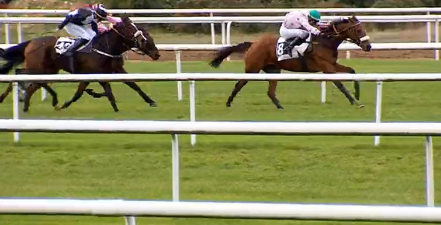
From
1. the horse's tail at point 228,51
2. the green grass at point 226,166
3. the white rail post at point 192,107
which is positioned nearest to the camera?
the green grass at point 226,166

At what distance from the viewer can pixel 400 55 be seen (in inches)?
622

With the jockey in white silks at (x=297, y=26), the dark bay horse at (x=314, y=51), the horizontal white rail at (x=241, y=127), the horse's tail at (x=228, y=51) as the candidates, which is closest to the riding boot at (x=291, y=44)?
the jockey in white silks at (x=297, y=26)

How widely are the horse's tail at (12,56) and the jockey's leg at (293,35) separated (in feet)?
9.99

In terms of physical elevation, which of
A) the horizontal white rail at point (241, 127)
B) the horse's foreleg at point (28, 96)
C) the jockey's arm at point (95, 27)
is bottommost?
the horse's foreleg at point (28, 96)

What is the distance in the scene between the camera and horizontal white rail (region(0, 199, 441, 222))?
3123 mm

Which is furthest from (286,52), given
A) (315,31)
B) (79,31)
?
(79,31)

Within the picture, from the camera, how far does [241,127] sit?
3.28 metres

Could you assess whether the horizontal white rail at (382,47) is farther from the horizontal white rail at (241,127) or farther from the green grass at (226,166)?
the horizontal white rail at (241,127)

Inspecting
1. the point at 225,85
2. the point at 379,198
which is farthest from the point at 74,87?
the point at 379,198

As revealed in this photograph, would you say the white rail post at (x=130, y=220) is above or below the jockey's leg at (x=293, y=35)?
above

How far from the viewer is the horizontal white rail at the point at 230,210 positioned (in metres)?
3.12

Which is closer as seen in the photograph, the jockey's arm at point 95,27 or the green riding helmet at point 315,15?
the jockey's arm at point 95,27

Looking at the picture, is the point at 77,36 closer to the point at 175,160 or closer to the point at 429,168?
the point at 175,160

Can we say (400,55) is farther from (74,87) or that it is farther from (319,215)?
(319,215)
